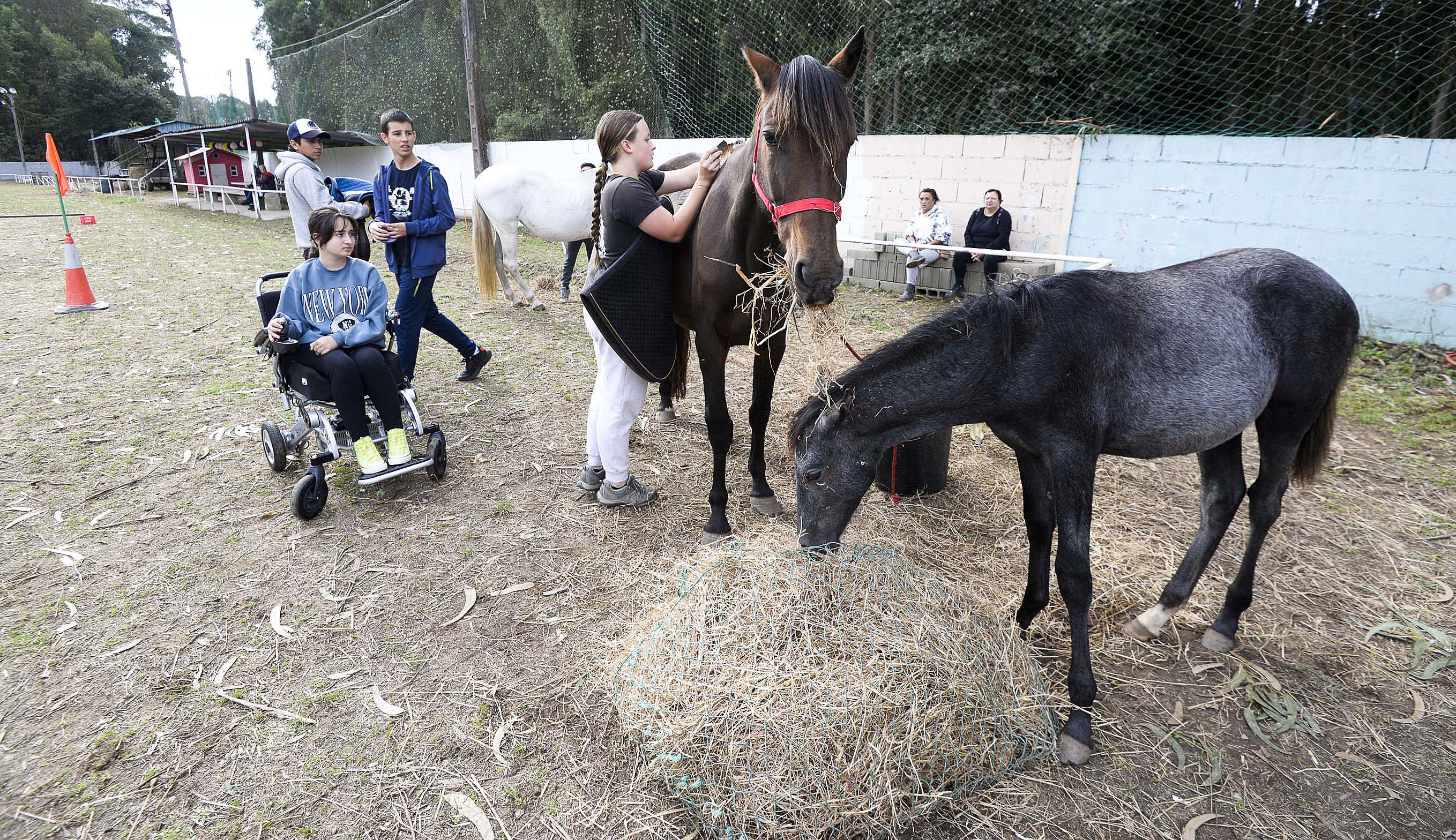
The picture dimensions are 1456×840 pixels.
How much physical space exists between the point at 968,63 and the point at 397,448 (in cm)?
840

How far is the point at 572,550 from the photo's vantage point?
3.19 meters

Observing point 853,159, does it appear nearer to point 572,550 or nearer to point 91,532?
point 572,550

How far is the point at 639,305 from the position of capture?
311cm

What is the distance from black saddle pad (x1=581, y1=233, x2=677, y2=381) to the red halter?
71cm

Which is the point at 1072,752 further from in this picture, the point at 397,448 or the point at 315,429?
the point at 315,429

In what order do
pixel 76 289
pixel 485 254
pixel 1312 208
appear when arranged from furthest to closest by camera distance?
pixel 485 254, pixel 76 289, pixel 1312 208

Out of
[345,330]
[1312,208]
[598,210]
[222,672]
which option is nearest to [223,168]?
[345,330]

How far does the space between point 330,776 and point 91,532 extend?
2291 mm

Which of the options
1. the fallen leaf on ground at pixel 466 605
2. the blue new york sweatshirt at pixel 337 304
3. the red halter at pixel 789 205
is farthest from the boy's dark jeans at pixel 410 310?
the red halter at pixel 789 205

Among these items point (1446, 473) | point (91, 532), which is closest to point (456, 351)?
point (91, 532)

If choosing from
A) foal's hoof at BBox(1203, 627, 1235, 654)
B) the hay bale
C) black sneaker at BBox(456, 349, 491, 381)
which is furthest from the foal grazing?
black sneaker at BBox(456, 349, 491, 381)

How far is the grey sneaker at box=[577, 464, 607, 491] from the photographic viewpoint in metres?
3.69

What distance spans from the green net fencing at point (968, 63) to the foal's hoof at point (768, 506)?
6.30 m

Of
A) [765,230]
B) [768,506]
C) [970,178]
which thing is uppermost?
[970,178]
